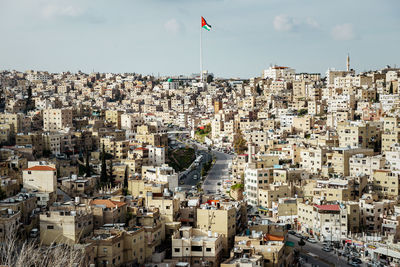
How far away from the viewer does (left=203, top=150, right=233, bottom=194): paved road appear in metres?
→ 32.2

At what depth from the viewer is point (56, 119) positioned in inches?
1629

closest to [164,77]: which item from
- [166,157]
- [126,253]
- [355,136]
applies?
[166,157]

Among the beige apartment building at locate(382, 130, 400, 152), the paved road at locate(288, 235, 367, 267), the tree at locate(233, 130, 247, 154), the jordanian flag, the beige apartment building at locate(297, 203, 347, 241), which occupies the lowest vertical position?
the paved road at locate(288, 235, 367, 267)

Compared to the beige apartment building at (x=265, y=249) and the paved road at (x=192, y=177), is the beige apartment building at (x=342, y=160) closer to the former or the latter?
the paved road at (x=192, y=177)

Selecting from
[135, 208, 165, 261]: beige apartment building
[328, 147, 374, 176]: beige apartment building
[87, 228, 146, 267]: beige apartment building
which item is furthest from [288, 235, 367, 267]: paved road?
[328, 147, 374, 176]: beige apartment building

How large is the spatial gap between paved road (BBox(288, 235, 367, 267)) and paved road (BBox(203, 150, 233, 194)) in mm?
9462

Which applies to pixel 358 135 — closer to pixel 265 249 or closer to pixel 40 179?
pixel 265 249

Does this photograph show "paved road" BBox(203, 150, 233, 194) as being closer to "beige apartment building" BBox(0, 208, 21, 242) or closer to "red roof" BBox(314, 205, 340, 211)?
"red roof" BBox(314, 205, 340, 211)

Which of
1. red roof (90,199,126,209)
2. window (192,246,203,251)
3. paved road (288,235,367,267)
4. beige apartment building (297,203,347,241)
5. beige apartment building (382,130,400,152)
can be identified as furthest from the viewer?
beige apartment building (382,130,400,152)

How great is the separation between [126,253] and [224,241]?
4.03 meters

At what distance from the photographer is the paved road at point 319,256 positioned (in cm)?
2059

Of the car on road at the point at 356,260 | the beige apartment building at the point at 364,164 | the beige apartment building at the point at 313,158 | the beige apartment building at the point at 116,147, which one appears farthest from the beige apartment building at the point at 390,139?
the beige apartment building at the point at 116,147

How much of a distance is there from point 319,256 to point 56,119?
25988 mm

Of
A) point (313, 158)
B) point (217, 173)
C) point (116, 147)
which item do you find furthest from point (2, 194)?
point (313, 158)
